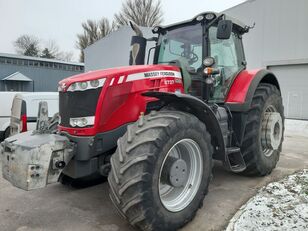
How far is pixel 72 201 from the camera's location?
4.02 m

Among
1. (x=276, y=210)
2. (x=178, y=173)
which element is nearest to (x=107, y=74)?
(x=178, y=173)

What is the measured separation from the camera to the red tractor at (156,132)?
2.75 metres

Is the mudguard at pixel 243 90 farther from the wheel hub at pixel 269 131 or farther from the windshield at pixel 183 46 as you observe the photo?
the windshield at pixel 183 46

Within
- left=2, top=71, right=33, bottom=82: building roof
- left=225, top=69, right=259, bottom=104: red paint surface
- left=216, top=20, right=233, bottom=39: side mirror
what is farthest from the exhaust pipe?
left=2, top=71, right=33, bottom=82: building roof

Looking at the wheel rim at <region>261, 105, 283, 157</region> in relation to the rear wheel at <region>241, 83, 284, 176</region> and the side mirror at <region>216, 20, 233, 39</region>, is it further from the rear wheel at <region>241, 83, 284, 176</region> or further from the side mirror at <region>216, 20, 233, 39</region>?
the side mirror at <region>216, 20, 233, 39</region>

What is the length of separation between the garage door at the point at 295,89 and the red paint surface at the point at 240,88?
9056 millimetres

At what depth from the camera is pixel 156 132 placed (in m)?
2.80

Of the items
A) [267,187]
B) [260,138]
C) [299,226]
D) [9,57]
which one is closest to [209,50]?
[260,138]

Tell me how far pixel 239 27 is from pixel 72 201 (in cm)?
348

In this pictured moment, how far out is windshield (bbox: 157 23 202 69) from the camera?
423cm

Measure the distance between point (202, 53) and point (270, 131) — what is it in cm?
164

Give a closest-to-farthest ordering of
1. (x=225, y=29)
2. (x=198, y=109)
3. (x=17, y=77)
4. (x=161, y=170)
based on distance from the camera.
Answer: (x=161, y=170) → (x=198, y=109) → (x=225, y=29) → (x=17, y=77)

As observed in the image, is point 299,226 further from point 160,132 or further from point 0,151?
point 0,151

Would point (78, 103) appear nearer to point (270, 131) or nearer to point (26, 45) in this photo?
point (270, 131)
